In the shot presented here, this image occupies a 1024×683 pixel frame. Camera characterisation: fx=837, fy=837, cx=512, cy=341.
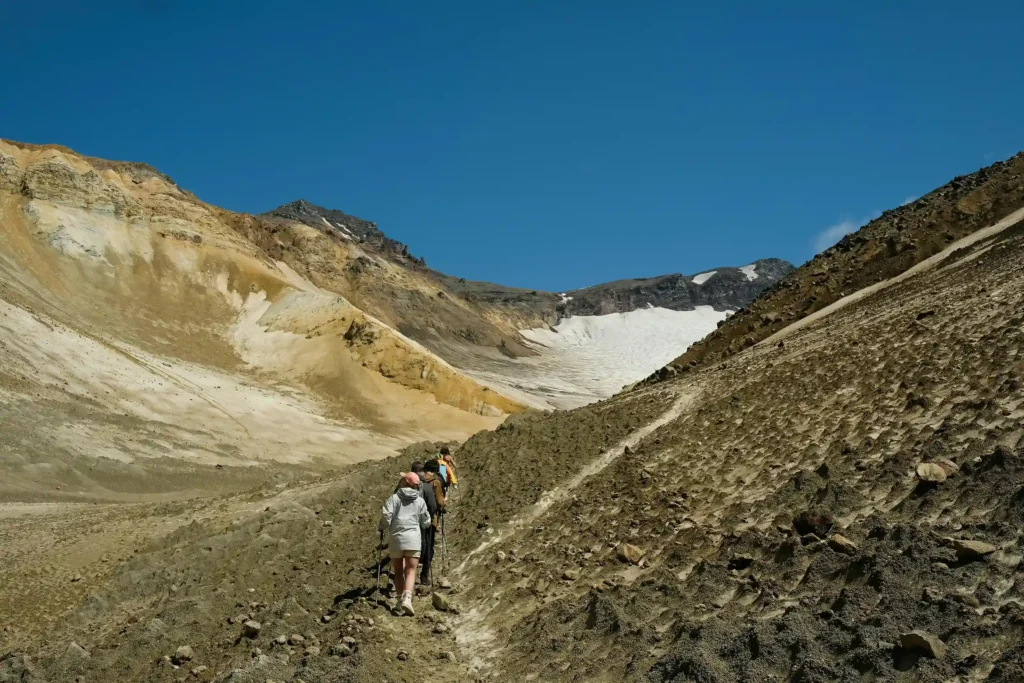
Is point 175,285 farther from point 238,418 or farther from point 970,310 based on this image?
point 970,310

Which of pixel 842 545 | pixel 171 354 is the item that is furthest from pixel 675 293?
pixel 842 545

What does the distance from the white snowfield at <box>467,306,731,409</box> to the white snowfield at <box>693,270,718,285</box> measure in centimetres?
1197

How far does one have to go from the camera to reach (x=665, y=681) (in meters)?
6.67

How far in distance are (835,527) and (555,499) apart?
5.57 meters

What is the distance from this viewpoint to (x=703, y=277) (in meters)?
162

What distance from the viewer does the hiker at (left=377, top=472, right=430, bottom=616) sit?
941 cm

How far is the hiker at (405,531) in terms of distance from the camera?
9414 mm

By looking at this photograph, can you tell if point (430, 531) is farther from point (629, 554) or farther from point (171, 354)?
point (171, 354)

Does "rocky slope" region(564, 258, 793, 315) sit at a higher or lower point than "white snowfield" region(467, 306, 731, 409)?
higher

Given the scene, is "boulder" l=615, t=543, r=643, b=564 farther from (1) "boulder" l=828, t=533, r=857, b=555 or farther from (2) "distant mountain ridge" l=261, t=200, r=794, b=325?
(2) "distant mountain ridge" l=261, t=200, r=794, b=325

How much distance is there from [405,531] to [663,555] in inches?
114

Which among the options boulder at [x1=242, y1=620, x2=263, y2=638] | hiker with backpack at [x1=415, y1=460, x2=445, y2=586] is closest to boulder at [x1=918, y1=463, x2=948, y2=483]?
hiker with backpack at [x1=415, y1=460, x2=445, y2=586]

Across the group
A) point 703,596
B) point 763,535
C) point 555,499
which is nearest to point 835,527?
point 763,535

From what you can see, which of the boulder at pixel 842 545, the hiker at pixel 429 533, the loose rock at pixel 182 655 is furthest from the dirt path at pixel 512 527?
the boulder at pixel 842 545
